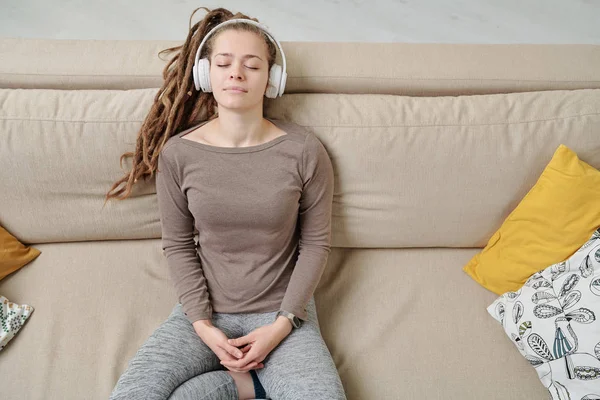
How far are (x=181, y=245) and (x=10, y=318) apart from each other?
0.46 meters

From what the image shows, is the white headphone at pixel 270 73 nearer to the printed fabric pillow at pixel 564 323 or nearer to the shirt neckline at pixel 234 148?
the shirt neckline at pixel 234 148

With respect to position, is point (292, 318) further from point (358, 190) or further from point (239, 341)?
point (358, 190)

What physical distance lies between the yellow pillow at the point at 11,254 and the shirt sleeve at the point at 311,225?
0.75 meters

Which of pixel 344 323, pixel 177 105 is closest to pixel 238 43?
pixel 177 105

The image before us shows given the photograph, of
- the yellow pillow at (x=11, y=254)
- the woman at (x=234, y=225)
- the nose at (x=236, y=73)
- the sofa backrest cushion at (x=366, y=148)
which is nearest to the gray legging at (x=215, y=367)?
the woman at (x=234, y=225)

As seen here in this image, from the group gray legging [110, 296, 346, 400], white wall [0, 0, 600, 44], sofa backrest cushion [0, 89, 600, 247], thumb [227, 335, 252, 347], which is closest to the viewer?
gray legging [110, 296, 346, 400]

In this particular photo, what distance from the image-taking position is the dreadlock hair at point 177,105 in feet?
4.03

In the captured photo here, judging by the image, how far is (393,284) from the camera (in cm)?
141

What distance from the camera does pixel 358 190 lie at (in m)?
1.36

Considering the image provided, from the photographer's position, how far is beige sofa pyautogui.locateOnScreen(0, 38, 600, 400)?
1.25 m

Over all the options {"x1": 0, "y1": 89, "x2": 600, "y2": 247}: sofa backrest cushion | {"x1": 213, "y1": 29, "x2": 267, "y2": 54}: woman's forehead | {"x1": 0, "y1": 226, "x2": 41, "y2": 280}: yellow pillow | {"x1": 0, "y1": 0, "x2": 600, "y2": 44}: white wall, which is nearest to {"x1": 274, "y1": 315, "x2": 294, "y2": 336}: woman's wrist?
{"x1": 0, "y1": 89, "x2": 600, "y2": 247}: sofa backrest cushion

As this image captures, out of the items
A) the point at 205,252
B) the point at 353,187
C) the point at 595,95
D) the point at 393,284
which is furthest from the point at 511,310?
the point at 205,252

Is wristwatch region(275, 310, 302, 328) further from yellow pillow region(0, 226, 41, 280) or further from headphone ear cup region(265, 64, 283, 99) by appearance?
yellow pillow region(0, 226, 41, 280)

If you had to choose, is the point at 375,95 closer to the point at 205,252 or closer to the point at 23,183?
the point at 205,252
